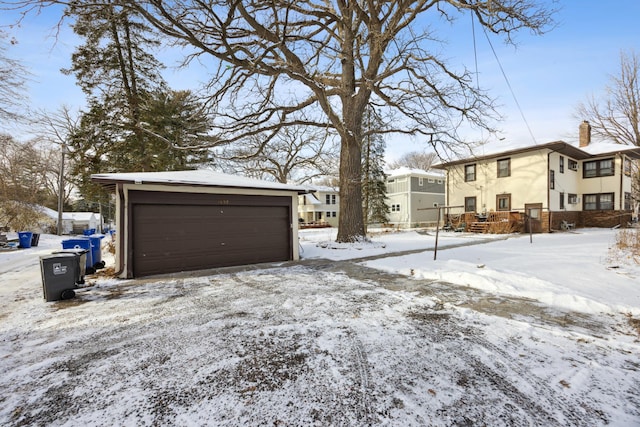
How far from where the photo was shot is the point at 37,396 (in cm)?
223

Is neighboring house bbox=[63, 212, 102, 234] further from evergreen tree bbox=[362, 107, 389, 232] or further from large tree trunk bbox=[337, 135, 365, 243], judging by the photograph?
large tree trunk bbox=[337, 135, 365, 243]

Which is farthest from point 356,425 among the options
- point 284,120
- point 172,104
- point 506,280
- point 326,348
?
point 172,104

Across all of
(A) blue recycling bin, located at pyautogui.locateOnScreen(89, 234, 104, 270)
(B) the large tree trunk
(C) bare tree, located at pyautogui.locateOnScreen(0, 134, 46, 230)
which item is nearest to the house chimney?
(B) the large tree trunk

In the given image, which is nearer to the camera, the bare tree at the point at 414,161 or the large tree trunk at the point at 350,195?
the large tree trunk at the point at 350,195

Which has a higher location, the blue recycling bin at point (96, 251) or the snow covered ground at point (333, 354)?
the blue recycling bin at point (96, 251)

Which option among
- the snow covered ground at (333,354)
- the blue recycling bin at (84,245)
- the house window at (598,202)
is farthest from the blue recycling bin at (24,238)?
the house window at (598,202)

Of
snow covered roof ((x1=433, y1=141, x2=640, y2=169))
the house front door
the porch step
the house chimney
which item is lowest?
the porch step

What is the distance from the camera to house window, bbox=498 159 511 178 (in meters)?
18.8

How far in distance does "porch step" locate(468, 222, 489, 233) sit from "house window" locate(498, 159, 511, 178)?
3.82m

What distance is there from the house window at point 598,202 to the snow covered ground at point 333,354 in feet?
63.5

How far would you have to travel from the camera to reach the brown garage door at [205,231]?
271 inches

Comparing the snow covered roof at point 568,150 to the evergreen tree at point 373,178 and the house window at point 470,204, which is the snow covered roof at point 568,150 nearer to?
the house window at point 470,204

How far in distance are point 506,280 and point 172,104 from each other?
60.1ft

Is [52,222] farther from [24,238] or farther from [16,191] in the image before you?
[24,238]
